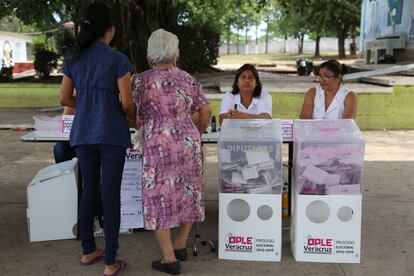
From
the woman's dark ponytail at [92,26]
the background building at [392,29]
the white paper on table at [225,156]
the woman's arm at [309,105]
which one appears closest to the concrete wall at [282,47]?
the background building at [392,29]

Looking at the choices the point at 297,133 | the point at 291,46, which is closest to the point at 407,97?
the point at 297,133

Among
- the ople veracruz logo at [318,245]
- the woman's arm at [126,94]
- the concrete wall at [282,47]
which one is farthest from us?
the concrete wall at [282,47]

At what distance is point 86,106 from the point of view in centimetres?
337

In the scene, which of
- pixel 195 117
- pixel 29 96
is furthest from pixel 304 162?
pixel 29 96

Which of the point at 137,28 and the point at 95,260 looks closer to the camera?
the point at 95,260

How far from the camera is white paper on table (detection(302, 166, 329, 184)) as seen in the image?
377 cm

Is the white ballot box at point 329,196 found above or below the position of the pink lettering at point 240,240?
above

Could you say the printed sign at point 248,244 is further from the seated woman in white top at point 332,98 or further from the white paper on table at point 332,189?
the seated woman in white top at point 332,98

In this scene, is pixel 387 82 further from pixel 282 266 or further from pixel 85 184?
pixel 85 184

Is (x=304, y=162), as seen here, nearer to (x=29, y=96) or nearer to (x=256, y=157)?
(x=256, y=157)

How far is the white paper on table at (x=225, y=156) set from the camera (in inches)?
151

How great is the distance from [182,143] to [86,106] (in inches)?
26.2

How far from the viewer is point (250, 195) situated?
3816mm

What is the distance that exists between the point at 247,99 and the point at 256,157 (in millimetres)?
1164
